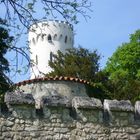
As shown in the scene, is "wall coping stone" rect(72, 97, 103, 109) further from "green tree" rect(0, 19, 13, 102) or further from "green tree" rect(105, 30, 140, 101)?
"green tree" rect(105, 30, 140, 101)

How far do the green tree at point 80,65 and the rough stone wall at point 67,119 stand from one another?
19.5 metres

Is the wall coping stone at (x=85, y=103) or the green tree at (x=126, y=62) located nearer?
the wall coping stone at (x=85, y=103)

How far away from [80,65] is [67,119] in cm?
2099

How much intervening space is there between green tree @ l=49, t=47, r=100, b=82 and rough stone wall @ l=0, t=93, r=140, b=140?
1955 centimetres

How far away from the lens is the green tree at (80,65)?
28.4 meters

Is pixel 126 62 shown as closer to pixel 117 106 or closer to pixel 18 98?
pixel 117 106

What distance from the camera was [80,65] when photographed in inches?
1144

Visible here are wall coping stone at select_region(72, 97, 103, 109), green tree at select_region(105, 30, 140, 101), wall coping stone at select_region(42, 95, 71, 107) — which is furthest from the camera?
green tree at select_region(105, 30, 140, 101)

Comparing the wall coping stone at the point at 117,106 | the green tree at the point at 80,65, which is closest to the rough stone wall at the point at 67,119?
the wall coping stone at the point at 117,106

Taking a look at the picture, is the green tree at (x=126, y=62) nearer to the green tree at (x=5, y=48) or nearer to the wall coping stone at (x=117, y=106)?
the green tree at (x=5, y=48)

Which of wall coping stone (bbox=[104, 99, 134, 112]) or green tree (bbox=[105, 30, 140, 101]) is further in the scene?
green tree (bbox=[105, 30, 140, 101])

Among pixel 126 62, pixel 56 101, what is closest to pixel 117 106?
pixel 56 101

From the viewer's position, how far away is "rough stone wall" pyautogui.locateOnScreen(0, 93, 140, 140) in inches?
309

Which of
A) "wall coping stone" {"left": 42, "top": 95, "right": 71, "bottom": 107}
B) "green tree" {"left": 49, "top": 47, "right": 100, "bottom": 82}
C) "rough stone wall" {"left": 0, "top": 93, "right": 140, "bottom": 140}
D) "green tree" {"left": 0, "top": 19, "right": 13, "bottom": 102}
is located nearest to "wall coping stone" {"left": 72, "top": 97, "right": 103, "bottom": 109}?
"rough stone wall" {"left": 0, "top": 93, "right": 140, "bottom": 140}
